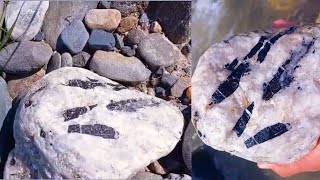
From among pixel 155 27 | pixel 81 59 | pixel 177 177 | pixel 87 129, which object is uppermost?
pixel 155 27

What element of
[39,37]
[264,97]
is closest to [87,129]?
[39,37]

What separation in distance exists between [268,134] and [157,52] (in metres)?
0.36

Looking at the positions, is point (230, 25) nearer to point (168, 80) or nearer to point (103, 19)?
point (168, 80)

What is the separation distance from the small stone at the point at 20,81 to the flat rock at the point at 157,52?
0.28m

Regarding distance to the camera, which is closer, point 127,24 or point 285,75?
point 285,75

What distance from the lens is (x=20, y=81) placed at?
1339mm

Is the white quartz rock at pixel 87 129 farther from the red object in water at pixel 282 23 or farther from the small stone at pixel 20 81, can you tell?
the red object in water at pixel 282 23

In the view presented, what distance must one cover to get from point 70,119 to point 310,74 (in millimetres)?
596

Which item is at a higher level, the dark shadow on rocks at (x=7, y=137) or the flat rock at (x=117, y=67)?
the flat rock at (x=117, y=67)

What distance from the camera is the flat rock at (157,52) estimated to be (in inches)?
52.0

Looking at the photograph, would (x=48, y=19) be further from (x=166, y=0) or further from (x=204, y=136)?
(x=204, y=136)

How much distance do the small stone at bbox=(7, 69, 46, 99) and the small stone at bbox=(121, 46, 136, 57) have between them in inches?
8.6

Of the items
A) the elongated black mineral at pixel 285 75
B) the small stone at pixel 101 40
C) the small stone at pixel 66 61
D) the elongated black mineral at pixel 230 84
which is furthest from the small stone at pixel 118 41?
the elongated black mineral at pixel 285 75

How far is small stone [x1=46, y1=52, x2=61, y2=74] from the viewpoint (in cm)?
133
